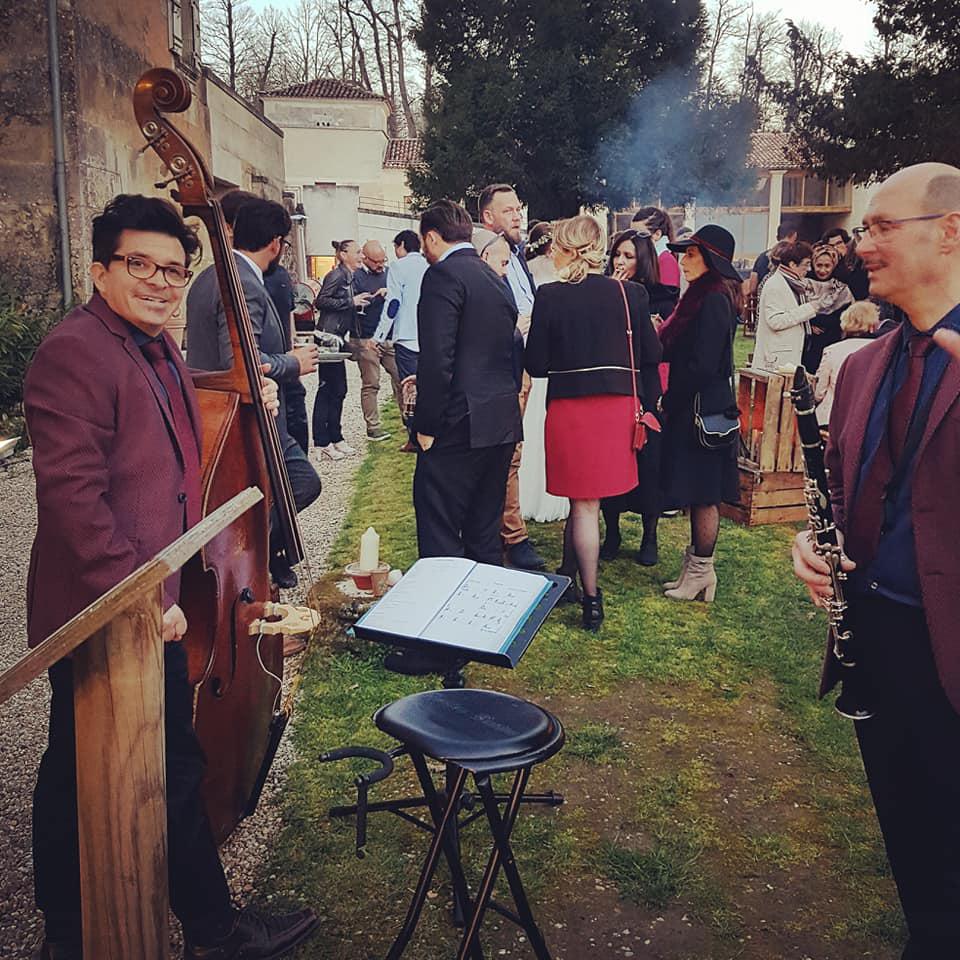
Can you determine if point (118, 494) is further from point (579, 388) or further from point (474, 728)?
point (579, 388)

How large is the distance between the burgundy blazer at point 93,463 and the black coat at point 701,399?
3580 millimetres

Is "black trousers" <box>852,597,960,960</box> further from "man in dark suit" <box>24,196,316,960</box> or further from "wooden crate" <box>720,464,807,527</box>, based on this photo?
"wooden crate" <box>720,464,807,527</box>

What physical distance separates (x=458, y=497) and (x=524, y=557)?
5.27 feet

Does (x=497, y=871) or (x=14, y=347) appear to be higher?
(x=14, y=347)

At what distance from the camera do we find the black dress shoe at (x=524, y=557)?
6.47 m

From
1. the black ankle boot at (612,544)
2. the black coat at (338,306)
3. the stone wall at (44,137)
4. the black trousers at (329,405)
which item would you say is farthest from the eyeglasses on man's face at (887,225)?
the stone wall at (44,137)

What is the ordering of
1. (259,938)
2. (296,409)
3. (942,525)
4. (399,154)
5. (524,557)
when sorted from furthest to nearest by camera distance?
(399,154) < (296,409) < (524,557) < (259,938) < (942,525)

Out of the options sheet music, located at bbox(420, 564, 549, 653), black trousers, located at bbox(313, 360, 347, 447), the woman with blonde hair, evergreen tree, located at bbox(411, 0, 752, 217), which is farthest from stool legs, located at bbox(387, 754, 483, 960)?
evergreen tree, located at bbox(411, 0, 752, 217)

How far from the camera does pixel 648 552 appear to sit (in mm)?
6672

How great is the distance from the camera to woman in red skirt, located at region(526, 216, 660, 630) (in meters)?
5.19

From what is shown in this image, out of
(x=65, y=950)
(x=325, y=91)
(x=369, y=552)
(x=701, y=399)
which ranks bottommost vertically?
(x=65, y=950)

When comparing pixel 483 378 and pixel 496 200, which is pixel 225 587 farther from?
pixel 496 200

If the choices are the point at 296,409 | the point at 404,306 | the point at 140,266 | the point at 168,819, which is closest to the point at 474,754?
the point at 168,819

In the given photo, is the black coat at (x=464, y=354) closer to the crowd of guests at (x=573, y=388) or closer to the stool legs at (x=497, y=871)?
the crowd of guests at (x=573, y=388)
